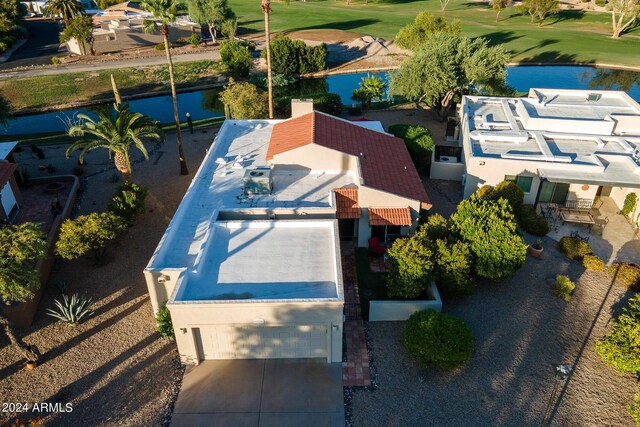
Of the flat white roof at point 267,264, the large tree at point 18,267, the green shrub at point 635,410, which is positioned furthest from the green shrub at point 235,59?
the green shrub at point 635,410

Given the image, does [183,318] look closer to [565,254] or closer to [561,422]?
[561,422]

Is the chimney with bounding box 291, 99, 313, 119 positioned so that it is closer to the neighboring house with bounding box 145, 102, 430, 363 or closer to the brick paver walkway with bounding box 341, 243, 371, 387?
the neighboring house with bounding box 145, 102, 430, 363

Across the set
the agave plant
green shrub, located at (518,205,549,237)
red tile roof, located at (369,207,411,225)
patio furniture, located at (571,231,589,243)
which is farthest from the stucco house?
the agave plant

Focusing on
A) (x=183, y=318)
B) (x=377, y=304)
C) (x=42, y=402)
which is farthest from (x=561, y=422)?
(x=42, y=402)

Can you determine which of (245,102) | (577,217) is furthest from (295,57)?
(577,217)

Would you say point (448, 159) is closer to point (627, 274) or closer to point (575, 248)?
point (575, 248)

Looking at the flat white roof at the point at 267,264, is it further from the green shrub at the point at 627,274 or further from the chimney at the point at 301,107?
the green shrub at the point at 627,274
